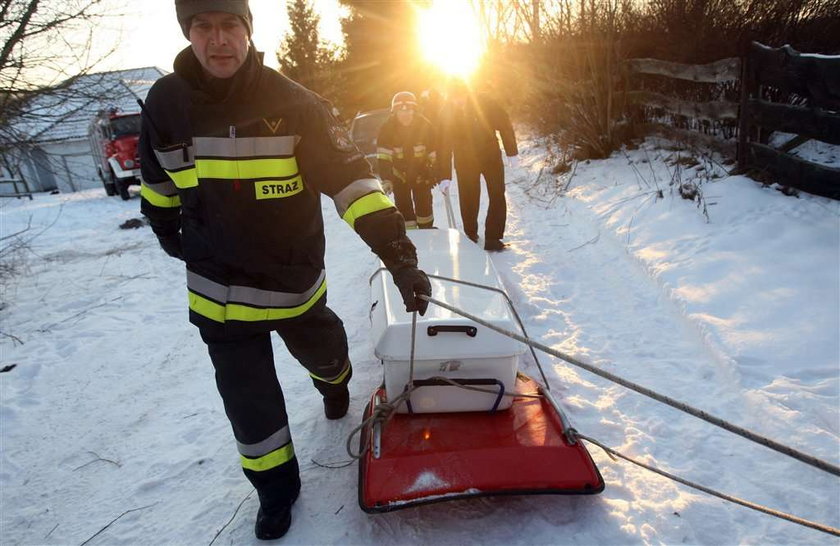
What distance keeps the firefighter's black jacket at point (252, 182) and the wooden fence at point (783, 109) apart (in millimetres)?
4251

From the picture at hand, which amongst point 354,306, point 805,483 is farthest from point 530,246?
point 805,483

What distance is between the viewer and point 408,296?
1863 mm

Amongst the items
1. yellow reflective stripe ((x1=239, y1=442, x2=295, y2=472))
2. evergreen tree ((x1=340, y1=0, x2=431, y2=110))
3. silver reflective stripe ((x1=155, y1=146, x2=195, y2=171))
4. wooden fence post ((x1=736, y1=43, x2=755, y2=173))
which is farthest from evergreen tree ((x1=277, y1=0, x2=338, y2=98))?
yellow reflective stripe ((x1=239, y1=442, x2=295, y2=472))

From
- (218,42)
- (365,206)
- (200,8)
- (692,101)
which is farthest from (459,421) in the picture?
(692,101)

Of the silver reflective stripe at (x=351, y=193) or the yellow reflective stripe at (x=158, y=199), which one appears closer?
the silver reflective stripe at (x=351, y=193)

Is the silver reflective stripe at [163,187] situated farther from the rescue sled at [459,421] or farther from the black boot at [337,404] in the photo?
the black boot at [337,404]

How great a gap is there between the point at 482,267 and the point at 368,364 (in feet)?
3.38

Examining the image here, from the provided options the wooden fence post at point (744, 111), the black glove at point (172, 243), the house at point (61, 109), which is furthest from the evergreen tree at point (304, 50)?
the black glove at point (172, 243)

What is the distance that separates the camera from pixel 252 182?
72.0 inches

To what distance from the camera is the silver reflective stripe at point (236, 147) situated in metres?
1.79

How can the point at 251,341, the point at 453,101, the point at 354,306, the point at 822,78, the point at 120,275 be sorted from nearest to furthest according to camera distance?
the point at 251,341 → the point at 822,78 → the point at 354,306 → the point at 453,101 → the point at 120,275

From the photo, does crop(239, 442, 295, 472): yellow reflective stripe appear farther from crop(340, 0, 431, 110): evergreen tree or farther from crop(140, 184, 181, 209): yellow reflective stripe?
crop(340, 0, 431, 110): evergreen tree

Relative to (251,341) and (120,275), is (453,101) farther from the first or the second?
(120,275)

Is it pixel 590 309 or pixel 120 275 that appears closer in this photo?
pixel 590 309
